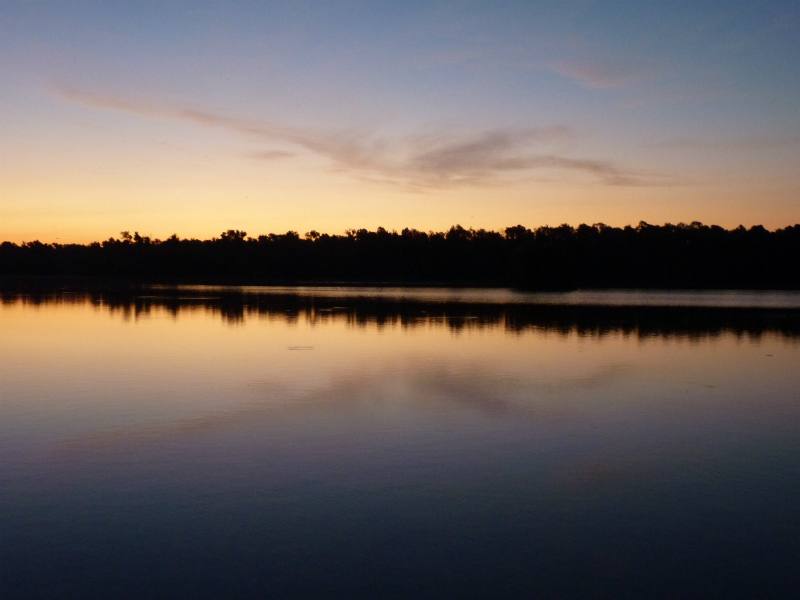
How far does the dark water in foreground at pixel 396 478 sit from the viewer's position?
4.89 metres

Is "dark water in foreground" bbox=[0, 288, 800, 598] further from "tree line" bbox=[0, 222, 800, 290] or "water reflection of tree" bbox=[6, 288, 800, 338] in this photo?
"tree line" bbox=[0, 222, 800, 290]

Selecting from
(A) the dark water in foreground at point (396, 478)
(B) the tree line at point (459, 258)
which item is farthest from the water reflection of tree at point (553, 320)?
(B) the tree line at point (459, 258)

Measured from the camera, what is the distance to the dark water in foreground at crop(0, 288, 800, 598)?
4.89m

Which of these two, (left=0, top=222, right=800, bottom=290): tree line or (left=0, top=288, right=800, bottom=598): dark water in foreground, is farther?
(left=0, top=222, right=800, bottom=290): tree line

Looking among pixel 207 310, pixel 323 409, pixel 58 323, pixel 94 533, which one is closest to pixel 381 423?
pixel 323 409

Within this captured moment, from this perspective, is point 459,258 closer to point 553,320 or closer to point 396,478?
point 553,320

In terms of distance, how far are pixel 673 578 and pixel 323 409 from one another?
5931mm

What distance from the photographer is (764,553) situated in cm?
530

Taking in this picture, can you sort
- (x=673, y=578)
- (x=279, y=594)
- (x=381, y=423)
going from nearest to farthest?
(x=279, y=594), (x=673, y=578), (x=381, y=423)

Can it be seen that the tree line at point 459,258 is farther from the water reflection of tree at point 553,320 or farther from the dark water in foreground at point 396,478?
the dark water in foreground at point 396,478

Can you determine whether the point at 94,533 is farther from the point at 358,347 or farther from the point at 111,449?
the point at 358,347

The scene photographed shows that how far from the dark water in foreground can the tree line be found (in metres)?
63.0

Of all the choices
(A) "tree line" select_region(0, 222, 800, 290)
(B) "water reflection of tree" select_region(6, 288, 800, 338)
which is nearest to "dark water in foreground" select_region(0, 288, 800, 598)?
(B) "water reflection of tree" select_region(6, 288, 800, 338)

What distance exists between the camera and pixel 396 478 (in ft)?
22.6
